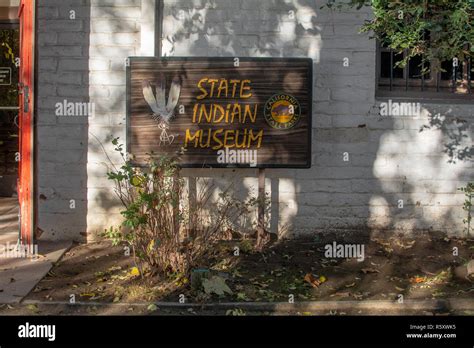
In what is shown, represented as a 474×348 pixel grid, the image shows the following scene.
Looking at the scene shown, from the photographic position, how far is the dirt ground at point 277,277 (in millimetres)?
5973

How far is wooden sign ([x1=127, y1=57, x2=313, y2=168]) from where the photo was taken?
24.1 ft

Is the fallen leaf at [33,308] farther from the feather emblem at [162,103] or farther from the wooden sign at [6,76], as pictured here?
the wooden sign at [6,76]

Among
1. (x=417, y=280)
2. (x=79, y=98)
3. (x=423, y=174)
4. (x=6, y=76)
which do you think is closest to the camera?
(x=417, y=280)

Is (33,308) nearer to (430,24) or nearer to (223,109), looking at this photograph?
(223,109)

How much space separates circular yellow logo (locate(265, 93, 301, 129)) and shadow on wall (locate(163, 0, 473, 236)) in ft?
2.02

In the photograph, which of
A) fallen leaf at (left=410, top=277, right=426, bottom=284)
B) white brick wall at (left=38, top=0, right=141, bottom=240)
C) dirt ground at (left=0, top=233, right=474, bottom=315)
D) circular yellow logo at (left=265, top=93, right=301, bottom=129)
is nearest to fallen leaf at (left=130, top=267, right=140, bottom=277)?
dirt ground at (left=0, top=233, right=474, bottom=315)

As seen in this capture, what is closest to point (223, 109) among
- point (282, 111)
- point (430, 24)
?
point (282, 111)

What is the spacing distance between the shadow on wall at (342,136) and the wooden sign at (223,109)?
53 centimetres

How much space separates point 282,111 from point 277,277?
76.0 inches

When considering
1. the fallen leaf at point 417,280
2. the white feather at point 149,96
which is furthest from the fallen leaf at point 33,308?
the fallen leaf at point 417,280

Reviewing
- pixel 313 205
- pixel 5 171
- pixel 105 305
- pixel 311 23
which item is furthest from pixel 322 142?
pixel 5 171

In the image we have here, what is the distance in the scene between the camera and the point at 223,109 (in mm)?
7453

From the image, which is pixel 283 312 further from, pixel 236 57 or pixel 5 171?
pixel 5 171

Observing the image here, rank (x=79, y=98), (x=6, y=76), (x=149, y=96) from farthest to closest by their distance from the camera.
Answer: (x=6, y=76) → (x=79, y=98) → (x=149, y=96)
